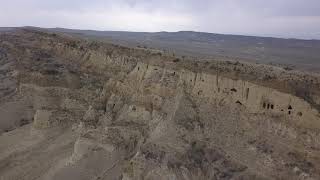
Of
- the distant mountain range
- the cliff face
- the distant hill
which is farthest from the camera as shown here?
the distant hill

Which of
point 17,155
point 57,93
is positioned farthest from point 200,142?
point 57,93

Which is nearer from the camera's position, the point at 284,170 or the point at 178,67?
the point at 284,170

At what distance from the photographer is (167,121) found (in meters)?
25.0

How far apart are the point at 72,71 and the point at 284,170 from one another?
19.2 m

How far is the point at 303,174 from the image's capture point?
19.8 m

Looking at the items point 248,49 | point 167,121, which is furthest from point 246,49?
point 167,121

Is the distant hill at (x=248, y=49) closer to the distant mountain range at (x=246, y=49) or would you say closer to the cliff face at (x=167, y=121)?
the distant mountain range at (x=246, y=49)

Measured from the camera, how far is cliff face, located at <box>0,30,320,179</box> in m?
21.0

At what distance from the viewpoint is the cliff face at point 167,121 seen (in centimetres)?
2105

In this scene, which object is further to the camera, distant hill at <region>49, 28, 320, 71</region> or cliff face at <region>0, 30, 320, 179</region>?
distant hill at <region>49, 28, 320, 71</region>

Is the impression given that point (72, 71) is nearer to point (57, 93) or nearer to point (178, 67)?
point (57, 93)

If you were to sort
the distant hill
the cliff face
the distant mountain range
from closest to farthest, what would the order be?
the cliff face → the distant mountain range → the distant hill

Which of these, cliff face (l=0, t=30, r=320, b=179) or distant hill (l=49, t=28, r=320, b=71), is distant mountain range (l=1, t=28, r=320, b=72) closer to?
distant hill (l=49, t=28, r=320, b=71)

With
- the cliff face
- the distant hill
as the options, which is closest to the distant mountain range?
the distant hill
